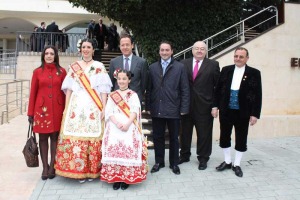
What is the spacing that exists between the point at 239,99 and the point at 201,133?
0.80 meters

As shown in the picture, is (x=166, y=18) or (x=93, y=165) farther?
(x=166, y=18)

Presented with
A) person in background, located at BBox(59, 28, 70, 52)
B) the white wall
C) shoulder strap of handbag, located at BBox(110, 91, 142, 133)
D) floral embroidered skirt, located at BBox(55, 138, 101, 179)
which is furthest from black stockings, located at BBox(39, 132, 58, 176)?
person in background, located at BBox(59, 28, 70, 52)

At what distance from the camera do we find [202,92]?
4527 millimetres

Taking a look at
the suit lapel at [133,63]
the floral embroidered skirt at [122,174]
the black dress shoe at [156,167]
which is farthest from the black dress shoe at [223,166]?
the suit lapel at [133,63]

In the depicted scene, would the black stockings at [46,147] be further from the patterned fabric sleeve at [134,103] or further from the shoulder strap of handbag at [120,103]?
the patterned fabric sleeve at [134,103]

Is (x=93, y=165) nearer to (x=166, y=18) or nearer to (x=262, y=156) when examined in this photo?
(x=262, y=156)

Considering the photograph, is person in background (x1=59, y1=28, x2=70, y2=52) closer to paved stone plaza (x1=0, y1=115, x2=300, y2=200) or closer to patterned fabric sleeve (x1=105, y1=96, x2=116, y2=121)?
paved stone plaza (x1=0, y1=115, x2=300, y2=200)

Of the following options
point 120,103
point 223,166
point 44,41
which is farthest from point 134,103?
point 44,41

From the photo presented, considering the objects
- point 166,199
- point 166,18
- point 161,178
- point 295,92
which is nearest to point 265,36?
point 295,92

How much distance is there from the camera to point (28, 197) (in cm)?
365

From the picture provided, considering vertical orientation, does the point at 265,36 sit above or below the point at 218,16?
below

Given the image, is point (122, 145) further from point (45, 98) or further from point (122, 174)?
point (45, 98)

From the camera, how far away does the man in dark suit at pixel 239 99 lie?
13.8ft

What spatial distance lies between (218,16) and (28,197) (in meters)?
7.18
